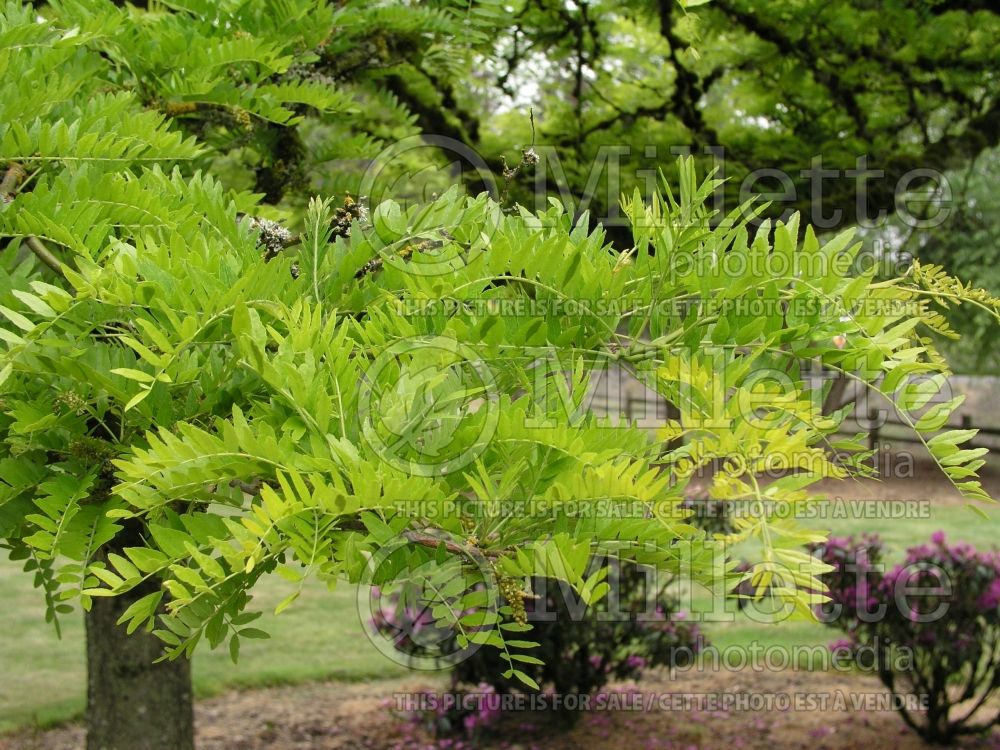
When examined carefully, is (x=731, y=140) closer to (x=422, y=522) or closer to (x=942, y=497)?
(x=422, y=522)

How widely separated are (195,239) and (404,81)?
2.71 meters

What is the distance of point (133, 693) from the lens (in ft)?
8.95

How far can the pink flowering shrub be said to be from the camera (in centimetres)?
512

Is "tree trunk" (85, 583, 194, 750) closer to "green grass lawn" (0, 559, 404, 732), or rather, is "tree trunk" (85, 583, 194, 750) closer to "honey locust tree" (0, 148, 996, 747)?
"honey locust tree" (0, 148, 996, 747)

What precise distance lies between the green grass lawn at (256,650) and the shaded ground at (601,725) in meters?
0.20

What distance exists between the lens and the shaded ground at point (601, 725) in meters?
5.19

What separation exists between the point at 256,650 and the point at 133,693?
4.22m

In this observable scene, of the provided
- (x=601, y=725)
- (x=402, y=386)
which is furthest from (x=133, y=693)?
(x=601, y=725)

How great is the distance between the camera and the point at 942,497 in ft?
41.8

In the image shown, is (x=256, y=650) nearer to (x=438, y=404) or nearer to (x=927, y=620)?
(x=927, y=620)

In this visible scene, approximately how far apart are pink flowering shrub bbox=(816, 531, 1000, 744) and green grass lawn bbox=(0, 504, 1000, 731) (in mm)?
508

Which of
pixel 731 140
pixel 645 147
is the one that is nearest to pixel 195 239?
pixel 645 147

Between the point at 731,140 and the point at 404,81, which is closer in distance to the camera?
the point at 404,81

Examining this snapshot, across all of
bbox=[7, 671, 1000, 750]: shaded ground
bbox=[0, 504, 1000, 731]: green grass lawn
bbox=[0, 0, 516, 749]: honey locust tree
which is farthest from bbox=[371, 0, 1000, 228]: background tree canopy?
bbox=[7, 671, 1000, 750]: shaded ground
